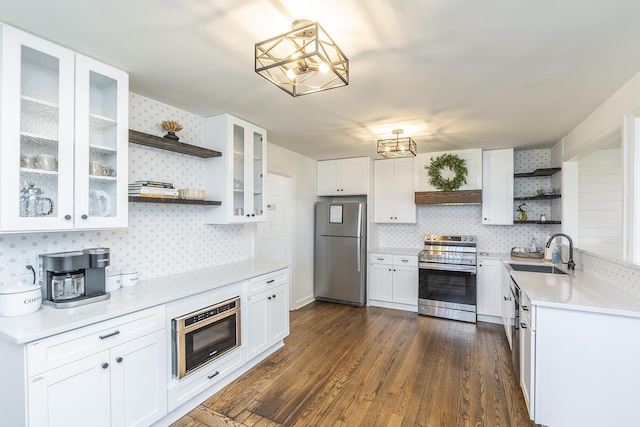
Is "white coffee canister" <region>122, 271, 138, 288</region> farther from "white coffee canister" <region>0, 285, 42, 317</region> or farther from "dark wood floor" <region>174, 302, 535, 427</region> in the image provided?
"dark wood floor" <region>174, 302, 535, 427</region>

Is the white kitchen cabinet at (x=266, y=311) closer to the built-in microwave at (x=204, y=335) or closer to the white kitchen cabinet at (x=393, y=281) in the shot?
the built-in microwave at (x=204, y=335)

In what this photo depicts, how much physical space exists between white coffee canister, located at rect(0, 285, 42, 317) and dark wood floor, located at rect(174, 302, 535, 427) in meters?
1.23

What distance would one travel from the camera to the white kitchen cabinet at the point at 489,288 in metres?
4.02

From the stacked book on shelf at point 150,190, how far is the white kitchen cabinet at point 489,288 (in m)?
3.83

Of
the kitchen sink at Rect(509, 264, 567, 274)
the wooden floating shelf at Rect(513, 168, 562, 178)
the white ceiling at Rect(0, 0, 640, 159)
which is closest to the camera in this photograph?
the white ceiling at Rect(0, 0, 640, 159)

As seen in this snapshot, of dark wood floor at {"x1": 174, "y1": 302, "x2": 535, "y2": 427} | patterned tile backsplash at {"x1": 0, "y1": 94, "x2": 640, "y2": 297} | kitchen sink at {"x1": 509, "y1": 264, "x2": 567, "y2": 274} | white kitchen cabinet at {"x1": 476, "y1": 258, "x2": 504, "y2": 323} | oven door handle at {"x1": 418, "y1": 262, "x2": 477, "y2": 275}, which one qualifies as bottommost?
dark wood floor at {"x1": 174, "y1": 302, "x2": 535, "y2": 427}

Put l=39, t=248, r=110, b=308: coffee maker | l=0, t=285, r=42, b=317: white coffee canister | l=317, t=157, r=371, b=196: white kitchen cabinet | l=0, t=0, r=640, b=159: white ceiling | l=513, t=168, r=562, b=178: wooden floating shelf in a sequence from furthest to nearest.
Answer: l=317, t=157, r=371, b=196: white kitchen cabinet < l=513, t=168, r=562, b=178: wooden floating shelf < l=39, t=248, r=110, b=308: coffee maker < l=0, t=285, r=42, b=317: white coffee canister < l=0, t=0, r=640, b=159: white ceiling

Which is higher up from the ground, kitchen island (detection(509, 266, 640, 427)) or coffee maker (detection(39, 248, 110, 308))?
coffee maker (detection(39, 248, 110, 308))

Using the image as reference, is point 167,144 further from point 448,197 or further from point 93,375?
point 448,197

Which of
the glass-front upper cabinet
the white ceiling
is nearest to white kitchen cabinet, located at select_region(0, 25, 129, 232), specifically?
the glass-front upper cabinet

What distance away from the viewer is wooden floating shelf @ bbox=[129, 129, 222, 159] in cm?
222

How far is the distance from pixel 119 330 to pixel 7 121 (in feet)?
4.12

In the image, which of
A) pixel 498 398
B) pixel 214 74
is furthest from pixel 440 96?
pixel 498 398

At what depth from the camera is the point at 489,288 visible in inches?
160
